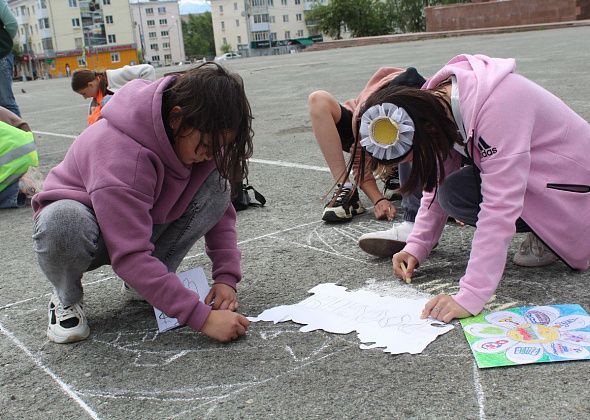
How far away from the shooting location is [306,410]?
1.70 metres

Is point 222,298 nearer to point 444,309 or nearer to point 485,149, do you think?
point 444,309

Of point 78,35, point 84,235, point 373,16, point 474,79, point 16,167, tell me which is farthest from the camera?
point 78,35

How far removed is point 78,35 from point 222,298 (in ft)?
261

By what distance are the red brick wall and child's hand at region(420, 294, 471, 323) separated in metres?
26.0

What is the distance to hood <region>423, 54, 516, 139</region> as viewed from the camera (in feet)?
7.01

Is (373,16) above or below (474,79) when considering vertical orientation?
above

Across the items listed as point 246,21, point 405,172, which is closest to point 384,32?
point 246,21

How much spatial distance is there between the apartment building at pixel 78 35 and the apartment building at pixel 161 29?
29273 mm

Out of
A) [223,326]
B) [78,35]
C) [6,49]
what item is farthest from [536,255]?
[78,35]

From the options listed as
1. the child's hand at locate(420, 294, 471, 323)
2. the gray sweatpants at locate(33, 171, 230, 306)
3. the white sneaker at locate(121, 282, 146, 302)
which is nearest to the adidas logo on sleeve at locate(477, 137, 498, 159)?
the child's hand at locate(420, 294, 471, 323)

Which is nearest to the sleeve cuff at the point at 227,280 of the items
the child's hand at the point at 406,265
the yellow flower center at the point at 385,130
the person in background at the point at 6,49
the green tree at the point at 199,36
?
the child's hand at the point at 406,265

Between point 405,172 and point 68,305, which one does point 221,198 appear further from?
point 405,172

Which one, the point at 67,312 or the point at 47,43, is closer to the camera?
the point at 67,312

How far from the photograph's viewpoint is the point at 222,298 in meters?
2.36
